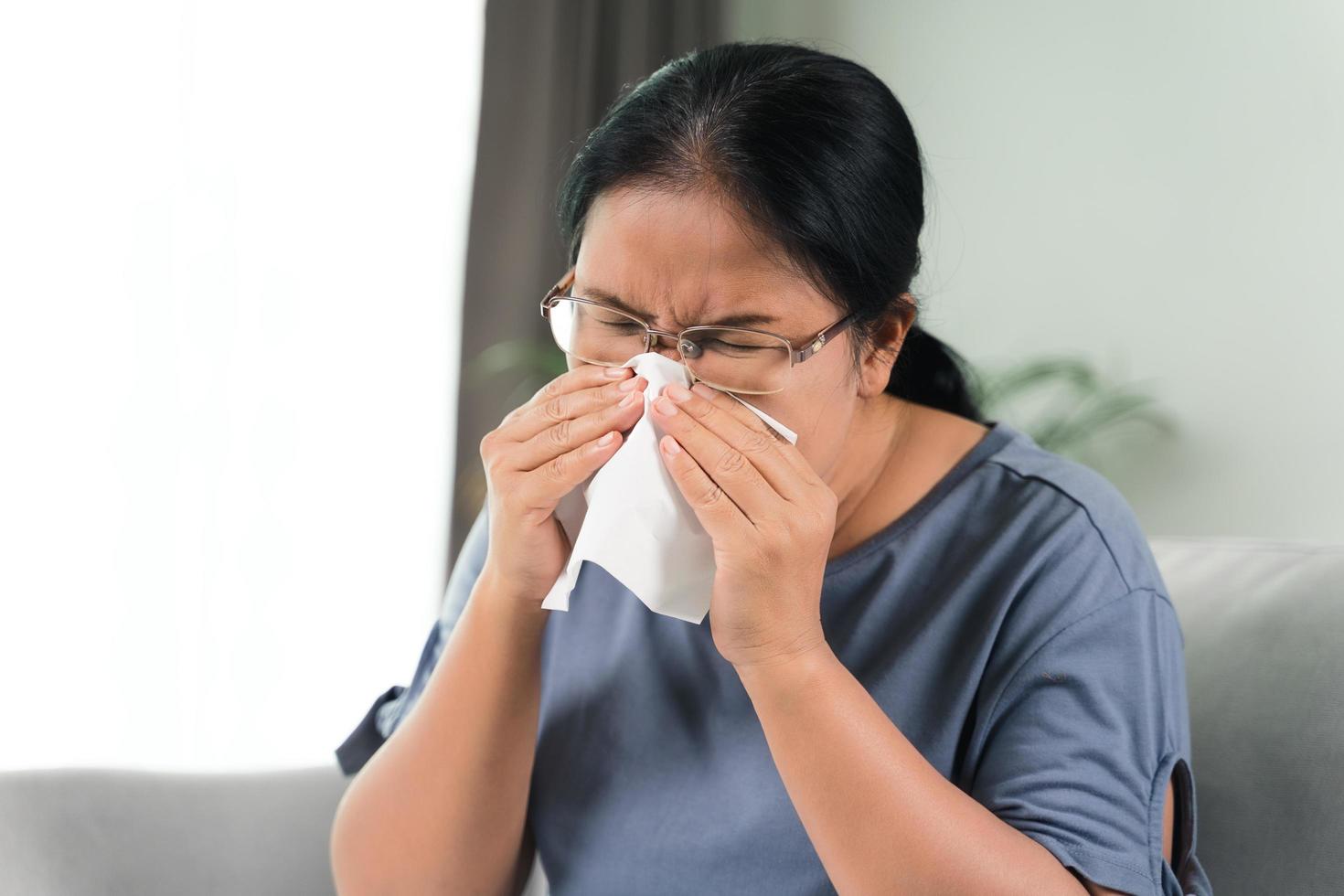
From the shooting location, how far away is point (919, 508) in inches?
42.8

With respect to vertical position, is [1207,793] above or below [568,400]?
below

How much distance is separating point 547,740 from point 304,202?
177 cm

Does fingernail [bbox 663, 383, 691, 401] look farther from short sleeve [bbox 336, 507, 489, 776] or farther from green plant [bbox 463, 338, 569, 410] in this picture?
green plant [bbox 463, 338, 569, 410]

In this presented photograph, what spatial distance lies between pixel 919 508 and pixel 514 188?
195 cm

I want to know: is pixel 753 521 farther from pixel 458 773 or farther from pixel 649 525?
pixel 458 773

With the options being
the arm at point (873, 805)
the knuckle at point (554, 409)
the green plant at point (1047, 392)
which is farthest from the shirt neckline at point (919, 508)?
the green plant at point (1047, 392)

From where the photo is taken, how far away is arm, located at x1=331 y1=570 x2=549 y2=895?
3.50ft

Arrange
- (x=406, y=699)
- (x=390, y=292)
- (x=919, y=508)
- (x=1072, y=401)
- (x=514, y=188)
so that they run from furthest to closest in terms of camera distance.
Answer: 1. (x=514, y=188)
2. (x=390, y=292)
3. (x=1072, y=401)
4. (x=406, y=699)
5. (x=919, y=508)

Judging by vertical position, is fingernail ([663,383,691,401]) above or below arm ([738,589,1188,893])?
above

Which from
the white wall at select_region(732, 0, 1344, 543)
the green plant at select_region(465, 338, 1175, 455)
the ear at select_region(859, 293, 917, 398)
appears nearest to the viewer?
the ear at select_region(859, 293, 917, 398)

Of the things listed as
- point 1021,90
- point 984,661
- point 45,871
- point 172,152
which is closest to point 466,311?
point 172,152

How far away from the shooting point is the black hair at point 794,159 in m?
0.91

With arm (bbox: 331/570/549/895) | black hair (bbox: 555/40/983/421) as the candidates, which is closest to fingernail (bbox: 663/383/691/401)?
black hair (bbox: 555/40/983/421)

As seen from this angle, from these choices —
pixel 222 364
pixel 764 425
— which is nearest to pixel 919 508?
pixel 764 425
